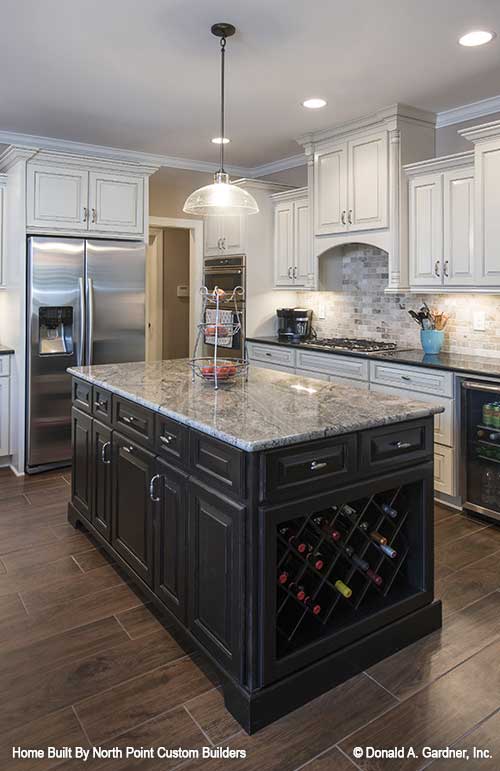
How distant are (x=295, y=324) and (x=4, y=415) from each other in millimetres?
2676

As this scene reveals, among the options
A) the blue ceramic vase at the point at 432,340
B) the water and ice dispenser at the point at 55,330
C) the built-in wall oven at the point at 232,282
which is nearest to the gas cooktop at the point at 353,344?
the blue ceramic vase at the point at 432,340

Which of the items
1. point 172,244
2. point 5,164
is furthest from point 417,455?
point 172,244

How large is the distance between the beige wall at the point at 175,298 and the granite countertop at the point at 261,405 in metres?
4.01

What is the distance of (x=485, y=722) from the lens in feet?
6.10

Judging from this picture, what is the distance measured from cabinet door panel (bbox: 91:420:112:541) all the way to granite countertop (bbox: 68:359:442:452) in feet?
0.89

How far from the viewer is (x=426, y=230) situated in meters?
4.02

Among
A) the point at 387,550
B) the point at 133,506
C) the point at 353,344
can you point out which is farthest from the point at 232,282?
the point at 387,550

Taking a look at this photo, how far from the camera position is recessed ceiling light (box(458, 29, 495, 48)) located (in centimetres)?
293

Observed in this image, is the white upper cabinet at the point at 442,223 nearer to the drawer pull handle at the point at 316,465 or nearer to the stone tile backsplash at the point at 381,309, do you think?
the stone tile backsplash at the point at 381,309

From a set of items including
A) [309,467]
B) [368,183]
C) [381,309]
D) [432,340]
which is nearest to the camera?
[309,467]

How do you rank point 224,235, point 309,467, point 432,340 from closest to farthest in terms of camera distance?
point 309,467
point 432,340
point 224,235

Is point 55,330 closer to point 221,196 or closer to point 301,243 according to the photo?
point 221,196

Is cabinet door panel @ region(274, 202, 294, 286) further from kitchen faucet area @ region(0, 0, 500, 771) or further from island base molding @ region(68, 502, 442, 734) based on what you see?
island base molding @ region(68, 502, 442, 734)

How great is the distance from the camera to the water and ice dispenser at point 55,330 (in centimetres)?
442
